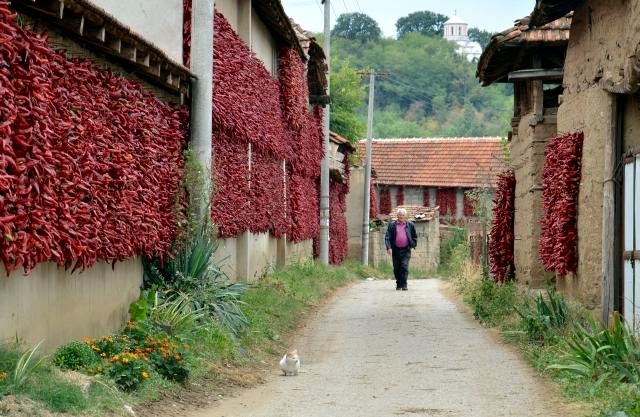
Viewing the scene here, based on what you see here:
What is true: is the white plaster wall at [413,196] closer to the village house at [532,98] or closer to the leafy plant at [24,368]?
the village house at [532,98]

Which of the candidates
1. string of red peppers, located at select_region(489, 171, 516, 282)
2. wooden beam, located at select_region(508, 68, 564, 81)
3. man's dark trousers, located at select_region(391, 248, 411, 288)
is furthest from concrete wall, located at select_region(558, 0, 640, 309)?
man's dark trousers, located at select_region(391, 248, 411, 288)

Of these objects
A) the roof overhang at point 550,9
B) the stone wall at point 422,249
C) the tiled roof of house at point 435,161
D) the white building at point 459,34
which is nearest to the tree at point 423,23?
the white building at point 459,34

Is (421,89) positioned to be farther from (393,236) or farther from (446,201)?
(393,236)

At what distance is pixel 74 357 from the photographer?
971 cm

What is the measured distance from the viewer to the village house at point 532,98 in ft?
58.2

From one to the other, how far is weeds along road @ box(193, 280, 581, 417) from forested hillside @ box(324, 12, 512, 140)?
248ft

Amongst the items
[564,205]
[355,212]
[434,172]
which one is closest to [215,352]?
[564,205]

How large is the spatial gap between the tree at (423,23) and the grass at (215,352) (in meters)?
137

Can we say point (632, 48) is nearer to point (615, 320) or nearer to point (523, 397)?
point (615, 320)

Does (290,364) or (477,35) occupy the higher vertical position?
(477,35)

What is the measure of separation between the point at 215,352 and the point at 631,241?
4.99 m

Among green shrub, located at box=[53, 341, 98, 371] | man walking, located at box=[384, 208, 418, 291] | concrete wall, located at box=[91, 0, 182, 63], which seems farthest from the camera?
man walking, located at box=[384, 208, 418, 291]

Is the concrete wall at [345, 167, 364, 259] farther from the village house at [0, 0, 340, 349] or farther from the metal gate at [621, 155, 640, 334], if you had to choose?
the metal gate at [621, 155, 640, 334]

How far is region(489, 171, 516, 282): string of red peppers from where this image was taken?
21.2 meters
